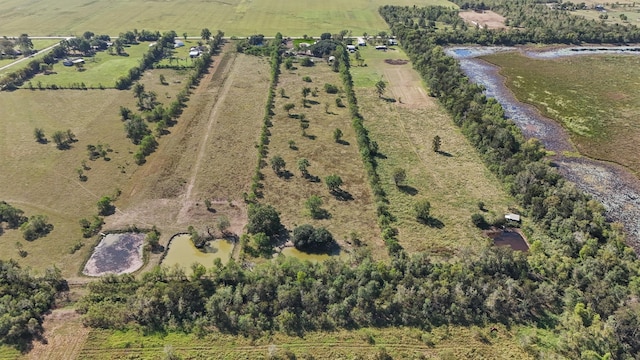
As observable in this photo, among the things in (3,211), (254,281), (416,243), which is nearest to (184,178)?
(3,211)

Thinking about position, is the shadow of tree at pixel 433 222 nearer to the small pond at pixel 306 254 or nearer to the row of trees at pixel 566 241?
the row of trees at pixel 566 241

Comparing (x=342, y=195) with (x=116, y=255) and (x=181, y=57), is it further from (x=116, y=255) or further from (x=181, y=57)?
→ (x=181, y=57)

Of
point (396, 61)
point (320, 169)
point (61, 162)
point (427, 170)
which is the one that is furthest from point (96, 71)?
point (427, 170)

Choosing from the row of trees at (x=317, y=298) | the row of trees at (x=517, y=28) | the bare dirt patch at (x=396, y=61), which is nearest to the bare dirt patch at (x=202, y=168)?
the row of trees at (x=317, y=298)

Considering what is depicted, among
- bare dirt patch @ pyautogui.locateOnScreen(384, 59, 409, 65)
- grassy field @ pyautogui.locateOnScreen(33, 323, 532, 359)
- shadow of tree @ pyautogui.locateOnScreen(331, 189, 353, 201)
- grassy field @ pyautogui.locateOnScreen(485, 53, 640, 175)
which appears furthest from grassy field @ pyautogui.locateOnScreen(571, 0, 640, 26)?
grassy field @ pyautogui.locateOnScreen(33, 323, 532, 359)

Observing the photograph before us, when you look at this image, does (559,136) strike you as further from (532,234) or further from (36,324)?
(36,324)

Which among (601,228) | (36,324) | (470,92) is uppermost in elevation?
(470,92)

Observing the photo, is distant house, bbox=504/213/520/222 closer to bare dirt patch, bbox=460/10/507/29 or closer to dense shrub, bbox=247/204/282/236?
dense shrub, bbox=247/204/282/236
